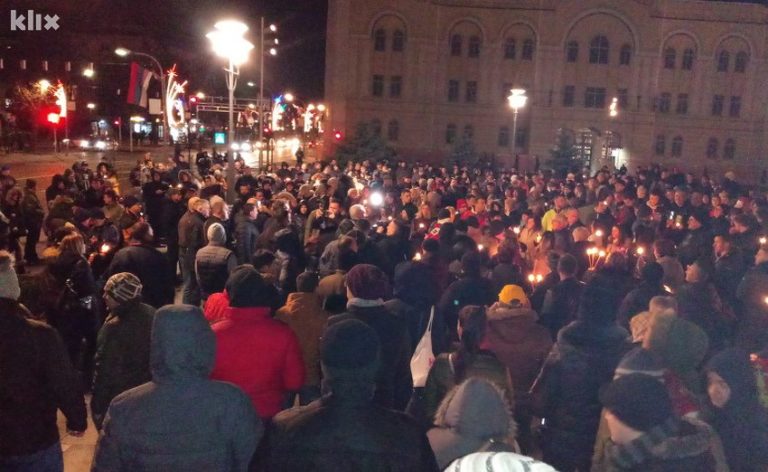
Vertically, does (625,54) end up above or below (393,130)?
above

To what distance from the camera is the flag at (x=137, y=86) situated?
19.7 meters

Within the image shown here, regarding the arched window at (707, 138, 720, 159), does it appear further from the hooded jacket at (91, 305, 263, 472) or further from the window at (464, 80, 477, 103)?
the hooded jacket at (91, 305, 263, 472)

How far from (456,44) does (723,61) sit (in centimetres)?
1854

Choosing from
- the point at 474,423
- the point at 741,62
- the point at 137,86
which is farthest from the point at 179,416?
the point at 741,62

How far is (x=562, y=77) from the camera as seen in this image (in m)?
49.2

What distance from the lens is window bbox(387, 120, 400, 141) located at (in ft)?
164

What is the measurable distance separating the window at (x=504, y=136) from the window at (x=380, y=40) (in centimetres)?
995

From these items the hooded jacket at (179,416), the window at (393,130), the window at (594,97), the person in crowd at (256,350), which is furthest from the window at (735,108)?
the hooded jacket at (179,416)

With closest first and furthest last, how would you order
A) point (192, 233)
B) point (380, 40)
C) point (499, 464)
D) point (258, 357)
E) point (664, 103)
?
point (499, 464)
point (258, 357)
point (192, 233)
point (380, 40)
point (664, 103)

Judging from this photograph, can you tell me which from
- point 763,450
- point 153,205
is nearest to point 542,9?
point 153,205

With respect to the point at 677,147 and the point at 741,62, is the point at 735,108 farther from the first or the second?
the point at 677,147

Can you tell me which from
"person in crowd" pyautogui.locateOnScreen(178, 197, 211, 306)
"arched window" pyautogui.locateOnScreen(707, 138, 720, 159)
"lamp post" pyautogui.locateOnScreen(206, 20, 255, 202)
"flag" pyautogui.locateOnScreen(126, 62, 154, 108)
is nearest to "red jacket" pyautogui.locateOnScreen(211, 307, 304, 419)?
"person in crowd" pyautogui.locateOnScreen(178, 197, 211, 306)

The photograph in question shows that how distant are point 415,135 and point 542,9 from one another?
12.0 m

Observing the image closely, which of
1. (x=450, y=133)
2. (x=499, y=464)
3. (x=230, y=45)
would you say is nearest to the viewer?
(x=499, y=464)
